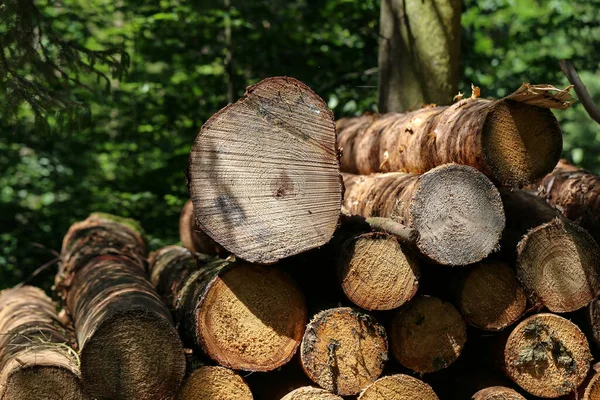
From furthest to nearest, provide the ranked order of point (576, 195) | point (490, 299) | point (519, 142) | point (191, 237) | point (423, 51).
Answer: point (191, 237), point (423, 51), point (576, 195), point (490, 299), point (519, 142)

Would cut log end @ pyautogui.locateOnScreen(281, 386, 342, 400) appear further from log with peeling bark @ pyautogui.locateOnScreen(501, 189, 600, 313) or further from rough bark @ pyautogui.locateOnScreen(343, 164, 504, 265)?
log with peeling bark @ pyautogui.locateOnScreen(501, 189, 600, 313)

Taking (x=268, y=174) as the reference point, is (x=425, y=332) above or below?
below

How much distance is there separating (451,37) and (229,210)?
339 cm

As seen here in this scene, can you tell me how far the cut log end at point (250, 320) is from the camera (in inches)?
136

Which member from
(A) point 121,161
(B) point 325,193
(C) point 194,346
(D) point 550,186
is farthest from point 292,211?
(A) point 121,161

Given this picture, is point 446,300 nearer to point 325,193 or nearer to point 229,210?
point 325,193

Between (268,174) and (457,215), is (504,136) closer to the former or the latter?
(457,215)

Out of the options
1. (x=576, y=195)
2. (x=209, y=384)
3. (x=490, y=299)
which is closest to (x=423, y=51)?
(x=576, y=195)

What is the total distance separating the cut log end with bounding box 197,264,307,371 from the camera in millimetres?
3455

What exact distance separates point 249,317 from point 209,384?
39cm

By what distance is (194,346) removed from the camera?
3637mm

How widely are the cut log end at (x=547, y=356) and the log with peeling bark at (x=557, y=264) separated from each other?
0.11m

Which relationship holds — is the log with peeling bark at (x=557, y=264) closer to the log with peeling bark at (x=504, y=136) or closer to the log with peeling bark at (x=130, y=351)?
the log with peeling bark at (x=504, y=136)

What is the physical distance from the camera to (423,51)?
5.93m
